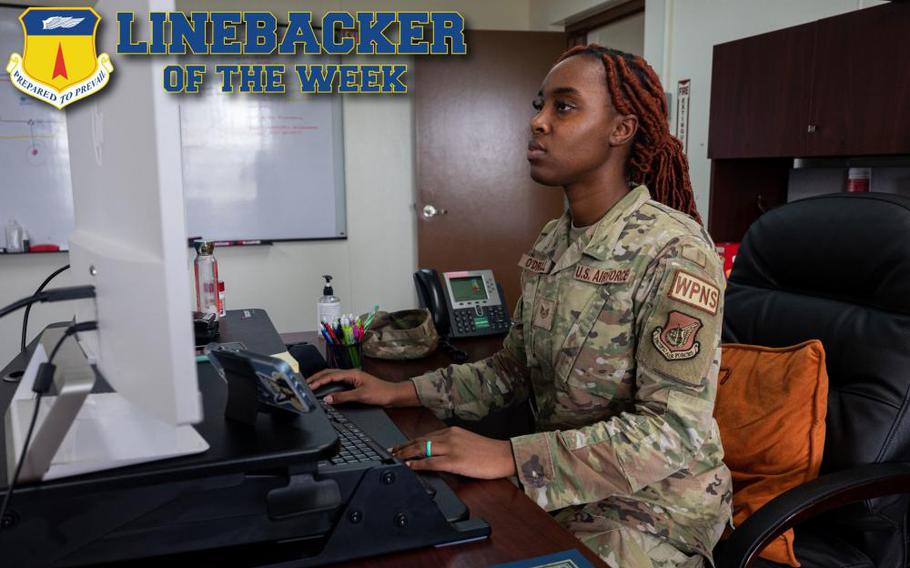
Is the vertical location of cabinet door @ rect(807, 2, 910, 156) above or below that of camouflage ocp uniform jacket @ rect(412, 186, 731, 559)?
above

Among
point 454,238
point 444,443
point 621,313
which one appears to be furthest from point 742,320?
point 454,238

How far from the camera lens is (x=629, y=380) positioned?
1.12m

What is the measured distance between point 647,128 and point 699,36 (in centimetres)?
193

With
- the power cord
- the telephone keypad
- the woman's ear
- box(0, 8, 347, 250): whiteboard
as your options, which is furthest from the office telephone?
box(0, 8, 347, 250): whiteboard

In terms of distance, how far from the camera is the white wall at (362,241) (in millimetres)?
3723

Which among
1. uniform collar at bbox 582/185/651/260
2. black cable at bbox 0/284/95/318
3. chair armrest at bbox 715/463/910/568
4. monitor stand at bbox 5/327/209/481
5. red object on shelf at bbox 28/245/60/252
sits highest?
uniform collar at bbox 582/185/651/260

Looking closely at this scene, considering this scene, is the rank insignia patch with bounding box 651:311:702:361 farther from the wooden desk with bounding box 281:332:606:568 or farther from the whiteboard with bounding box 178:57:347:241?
the whiteboard with bounding box 178:57:347:241

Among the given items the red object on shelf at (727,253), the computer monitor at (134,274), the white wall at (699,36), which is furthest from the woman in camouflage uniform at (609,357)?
the white wall at (699,36)

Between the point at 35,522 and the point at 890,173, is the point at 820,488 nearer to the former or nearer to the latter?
the point at 35,522

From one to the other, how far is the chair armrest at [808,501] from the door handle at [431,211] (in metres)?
2.79

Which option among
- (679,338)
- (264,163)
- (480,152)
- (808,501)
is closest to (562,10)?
(480,152)

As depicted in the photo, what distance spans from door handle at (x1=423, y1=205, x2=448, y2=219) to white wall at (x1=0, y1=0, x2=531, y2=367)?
8.7 inches

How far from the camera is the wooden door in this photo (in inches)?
145

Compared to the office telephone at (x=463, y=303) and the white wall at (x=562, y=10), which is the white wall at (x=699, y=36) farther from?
the office telephone at (x=463, y=303)
